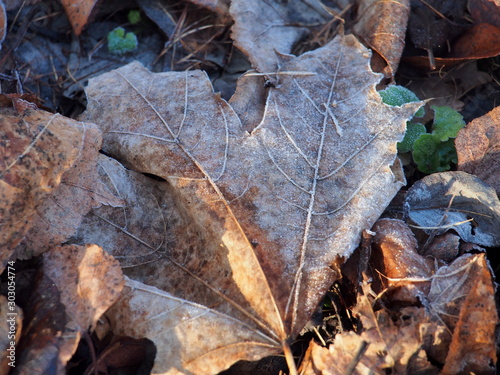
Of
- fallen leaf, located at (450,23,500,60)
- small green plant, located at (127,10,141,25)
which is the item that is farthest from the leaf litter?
small green plant, located at (127,10,141,25)

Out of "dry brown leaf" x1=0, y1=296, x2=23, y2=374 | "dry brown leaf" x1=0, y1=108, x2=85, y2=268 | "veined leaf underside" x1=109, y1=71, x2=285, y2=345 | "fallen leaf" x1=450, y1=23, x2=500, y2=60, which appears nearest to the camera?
"dry brown leaf" x1=0, y1=296, x2=23, y2=374

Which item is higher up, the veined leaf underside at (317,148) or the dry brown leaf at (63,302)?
the veined leaf underside at (317,148)

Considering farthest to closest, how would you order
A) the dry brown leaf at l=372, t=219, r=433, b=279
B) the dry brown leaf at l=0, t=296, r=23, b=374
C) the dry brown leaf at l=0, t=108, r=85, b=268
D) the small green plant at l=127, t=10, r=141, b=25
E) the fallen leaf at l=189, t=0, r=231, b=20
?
1. the small green plant at l=127, t=10, r=141, b=25
2. the fallen leaf at l=189, t=0, r=231, b=20
3. the dry brown leaf at l=372, t=219, r=433, b=279
4. the dry brown leaf at l=0, t=108, r=85, b=268
5. the dry brown leaf at l=0, t=296, r=23, b=374

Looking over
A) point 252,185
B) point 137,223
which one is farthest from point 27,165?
point 252,185

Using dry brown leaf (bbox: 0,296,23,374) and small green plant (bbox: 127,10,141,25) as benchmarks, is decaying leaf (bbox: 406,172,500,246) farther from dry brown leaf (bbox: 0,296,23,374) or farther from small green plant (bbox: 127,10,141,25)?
small green plant (bbox: 127,10,141,25)

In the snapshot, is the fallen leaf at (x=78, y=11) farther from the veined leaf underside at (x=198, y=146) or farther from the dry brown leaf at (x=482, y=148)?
the dry brown leaf at (x=482, y=148)

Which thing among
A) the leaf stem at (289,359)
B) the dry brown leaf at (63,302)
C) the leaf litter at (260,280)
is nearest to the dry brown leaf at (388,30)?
the leaf litter at (260,280)

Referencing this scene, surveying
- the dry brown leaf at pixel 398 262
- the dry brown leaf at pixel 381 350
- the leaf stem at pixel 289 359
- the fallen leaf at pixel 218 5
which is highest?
the fallen leaf at pixel 218 5

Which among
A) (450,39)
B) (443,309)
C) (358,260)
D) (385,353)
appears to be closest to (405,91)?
(450,39)
